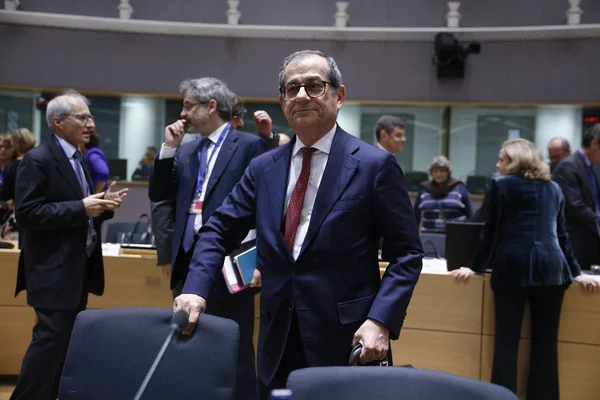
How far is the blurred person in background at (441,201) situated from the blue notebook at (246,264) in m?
3.58

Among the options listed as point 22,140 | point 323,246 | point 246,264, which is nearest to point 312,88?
point 323,246

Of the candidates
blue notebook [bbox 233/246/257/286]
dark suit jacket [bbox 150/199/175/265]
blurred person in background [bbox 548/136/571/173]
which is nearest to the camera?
blue notebook [bbox 233/246/257/286]

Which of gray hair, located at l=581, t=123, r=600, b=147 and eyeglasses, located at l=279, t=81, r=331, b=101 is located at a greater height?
gray hair, located at l=581, t=123, r=600, b=147

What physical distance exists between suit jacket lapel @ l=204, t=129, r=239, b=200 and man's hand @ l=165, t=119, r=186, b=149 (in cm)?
22

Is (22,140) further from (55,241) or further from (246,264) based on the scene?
(246,264)

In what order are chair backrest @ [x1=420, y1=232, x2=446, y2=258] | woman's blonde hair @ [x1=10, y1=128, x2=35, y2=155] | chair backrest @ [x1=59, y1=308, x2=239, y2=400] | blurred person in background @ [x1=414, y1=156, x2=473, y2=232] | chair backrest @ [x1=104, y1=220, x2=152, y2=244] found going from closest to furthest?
chair backrest @ [x1=59, y1=308, x2=239, y2=400] → chair backrest @ [x1=420, y1=232, x2=446, y2=258] → chair backrest @ [x1=104, y1=220, x2=152, y2=244] → woman's blonde hair @ [x1=10, y1=128, x2=35, y2=155] → blurred person in background @ [x1=414, y1=156, x2=473, y2=232]

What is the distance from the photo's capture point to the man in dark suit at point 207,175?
9.70ft

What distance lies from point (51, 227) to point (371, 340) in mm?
1774

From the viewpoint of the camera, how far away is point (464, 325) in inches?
144

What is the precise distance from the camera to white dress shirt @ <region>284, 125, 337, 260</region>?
6.25 ft

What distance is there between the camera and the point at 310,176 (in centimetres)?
195

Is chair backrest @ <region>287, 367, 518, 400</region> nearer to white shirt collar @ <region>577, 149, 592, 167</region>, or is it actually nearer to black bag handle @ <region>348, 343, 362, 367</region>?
black bag handle @ <region>348, 343, 362, 367</region>

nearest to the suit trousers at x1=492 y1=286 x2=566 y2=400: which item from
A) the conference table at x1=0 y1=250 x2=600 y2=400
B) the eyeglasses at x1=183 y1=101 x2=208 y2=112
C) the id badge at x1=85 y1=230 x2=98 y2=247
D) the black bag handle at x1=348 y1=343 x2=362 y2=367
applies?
the conference table at x1=0 y1=250 x2=600 y2=400

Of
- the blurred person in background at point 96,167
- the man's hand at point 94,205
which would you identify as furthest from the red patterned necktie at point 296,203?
the blurred person in background at point 96,167
